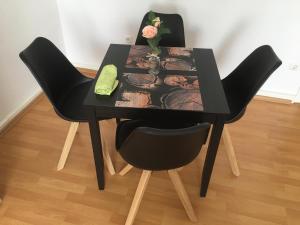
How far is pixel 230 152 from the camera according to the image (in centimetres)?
182

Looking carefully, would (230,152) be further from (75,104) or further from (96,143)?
(75,104)

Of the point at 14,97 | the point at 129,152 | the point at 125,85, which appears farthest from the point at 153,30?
the point at 14,97

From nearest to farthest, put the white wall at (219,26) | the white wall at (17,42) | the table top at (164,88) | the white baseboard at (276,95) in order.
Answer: the table top at (164,88) < the white wall at (17,42) < the white wall at (219,26) < the white baseboard at (276,95)

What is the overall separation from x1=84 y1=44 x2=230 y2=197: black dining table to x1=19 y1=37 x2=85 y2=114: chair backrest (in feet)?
1.18

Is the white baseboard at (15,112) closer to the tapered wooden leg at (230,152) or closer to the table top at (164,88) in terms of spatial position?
the table top at (164,88)

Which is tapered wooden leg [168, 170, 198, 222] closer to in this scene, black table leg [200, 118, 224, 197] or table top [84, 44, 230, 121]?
black table leg [200, 118, 224, 197]

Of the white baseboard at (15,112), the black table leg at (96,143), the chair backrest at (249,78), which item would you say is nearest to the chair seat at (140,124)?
the black table leg at (96,143)

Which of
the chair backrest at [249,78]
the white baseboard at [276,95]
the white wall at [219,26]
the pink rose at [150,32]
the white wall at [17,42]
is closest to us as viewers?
the pink rose at [150,32]

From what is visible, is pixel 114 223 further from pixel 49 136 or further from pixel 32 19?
pixel 32 19

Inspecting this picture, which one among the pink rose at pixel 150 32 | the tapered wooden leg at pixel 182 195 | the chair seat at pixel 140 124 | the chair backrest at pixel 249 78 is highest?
the pink rose at pixel 150 32

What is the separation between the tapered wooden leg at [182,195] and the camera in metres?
1.47

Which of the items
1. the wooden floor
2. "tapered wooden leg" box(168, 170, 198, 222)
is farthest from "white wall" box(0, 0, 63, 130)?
"tapered wooden leg" box(168, 170, 198, 222)

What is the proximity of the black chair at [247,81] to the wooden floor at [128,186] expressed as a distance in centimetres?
21

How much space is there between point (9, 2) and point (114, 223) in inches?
70.5
